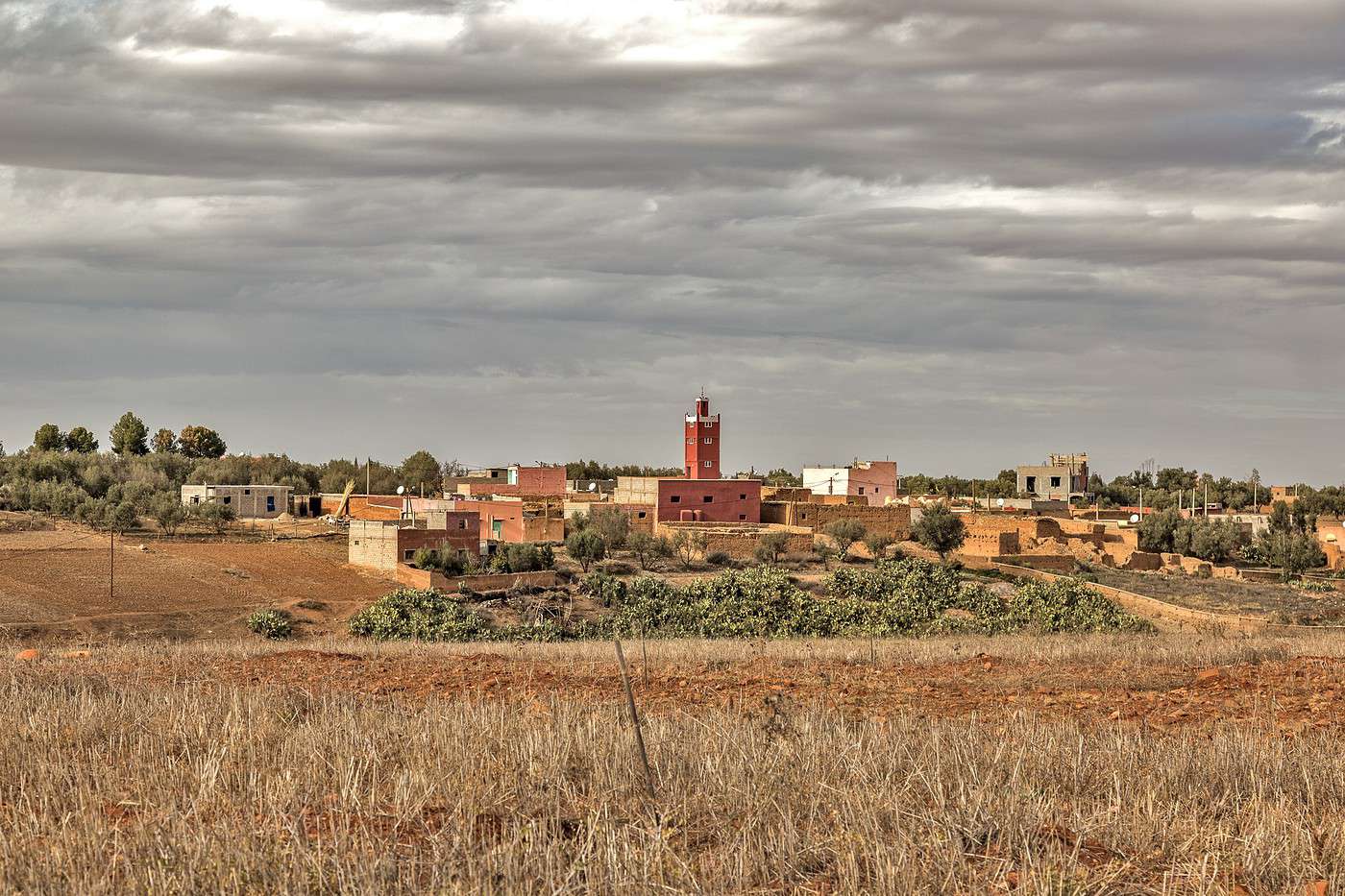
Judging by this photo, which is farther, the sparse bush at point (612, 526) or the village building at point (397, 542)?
the sparse bush at point (612, 526)

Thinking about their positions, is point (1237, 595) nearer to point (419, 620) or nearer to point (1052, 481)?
point (419, 620)

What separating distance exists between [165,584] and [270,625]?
27.3 feet

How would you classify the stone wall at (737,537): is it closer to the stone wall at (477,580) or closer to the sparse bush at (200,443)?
the stone wall at (477,580)

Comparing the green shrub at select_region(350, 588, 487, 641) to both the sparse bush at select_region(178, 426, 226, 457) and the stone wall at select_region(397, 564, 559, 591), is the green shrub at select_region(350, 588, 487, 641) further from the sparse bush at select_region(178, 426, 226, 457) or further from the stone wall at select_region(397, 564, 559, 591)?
the sparse bush at select_region(178, 426, 226, 457)

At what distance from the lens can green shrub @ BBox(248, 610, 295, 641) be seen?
94.8 ft

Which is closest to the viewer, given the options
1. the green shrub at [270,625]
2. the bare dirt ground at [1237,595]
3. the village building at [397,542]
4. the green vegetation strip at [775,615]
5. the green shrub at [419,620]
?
the green vegetation strip at [775,615]

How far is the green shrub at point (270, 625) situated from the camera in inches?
1137

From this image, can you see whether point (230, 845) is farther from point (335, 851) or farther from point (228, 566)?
point (228, 566)

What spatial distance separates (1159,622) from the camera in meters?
30.2

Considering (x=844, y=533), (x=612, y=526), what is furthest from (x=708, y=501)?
(x=844, y=533)

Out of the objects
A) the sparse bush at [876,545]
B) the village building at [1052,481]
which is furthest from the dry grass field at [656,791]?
the village building at [1052,481]

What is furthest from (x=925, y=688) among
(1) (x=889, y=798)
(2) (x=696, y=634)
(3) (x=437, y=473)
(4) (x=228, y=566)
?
(3) (x=437, y=473)

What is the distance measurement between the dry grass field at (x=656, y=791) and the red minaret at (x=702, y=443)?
49.9m

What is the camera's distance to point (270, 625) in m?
29.1
